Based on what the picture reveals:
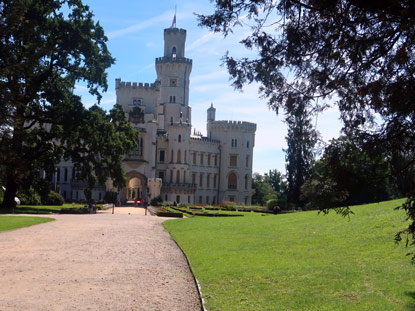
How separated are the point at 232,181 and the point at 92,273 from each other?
60985mm

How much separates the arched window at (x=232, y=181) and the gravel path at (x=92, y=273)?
5297 cm

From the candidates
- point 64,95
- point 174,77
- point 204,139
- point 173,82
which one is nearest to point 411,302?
point 64,95

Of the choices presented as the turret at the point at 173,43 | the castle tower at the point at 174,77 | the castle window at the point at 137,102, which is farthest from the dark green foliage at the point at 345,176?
the turret at the point at 173,43

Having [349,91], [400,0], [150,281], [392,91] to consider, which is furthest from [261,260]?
[400,0]

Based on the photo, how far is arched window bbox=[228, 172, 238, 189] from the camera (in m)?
71.9

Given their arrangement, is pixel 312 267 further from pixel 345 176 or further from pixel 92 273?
pixel 92 273

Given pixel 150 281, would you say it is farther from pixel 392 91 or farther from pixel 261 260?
pixel 392 91

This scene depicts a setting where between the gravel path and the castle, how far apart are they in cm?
4116

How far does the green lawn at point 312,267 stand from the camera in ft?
28.1

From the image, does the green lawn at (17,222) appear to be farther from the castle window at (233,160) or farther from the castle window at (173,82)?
the castle window at (233,160)

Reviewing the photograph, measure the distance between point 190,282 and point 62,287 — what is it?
2.85m

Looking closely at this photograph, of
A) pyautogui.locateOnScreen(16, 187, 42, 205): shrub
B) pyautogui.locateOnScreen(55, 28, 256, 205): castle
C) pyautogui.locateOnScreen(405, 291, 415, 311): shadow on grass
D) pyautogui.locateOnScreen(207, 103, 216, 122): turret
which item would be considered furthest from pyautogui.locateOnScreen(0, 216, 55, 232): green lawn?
pyautogui.locateOnScreen(207, 103, 216, 122): turret

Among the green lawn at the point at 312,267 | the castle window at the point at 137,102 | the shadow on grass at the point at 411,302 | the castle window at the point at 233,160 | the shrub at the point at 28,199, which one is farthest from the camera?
the castle window at the point at 233,160

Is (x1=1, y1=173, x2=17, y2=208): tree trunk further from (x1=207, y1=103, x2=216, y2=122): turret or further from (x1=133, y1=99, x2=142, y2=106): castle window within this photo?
(x1=207, y1=103, x2=216, y2=122): turret
